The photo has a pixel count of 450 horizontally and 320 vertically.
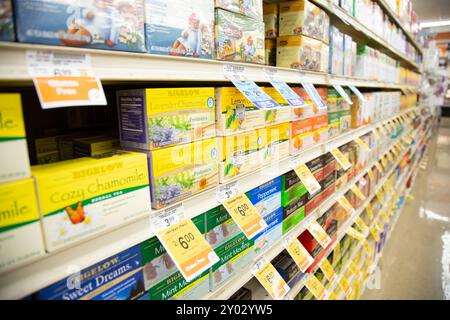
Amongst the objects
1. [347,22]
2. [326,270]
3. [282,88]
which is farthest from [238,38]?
[326,270]

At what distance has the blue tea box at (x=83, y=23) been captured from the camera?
0.49m

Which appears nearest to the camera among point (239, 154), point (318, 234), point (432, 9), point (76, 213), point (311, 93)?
point (76, 213)

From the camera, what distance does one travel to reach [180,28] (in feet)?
2.42

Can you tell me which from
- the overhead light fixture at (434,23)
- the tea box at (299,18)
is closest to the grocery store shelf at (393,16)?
the tea box at (299,18)

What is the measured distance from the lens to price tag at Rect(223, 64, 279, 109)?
864 millimetres

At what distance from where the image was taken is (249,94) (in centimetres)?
87

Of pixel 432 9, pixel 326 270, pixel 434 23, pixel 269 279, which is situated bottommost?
pixel 326 270

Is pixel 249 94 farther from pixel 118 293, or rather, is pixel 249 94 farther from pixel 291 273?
pixel 291 273

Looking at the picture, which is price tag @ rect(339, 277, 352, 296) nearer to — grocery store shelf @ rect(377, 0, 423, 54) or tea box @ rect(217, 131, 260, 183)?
tea box @ rect(217, 131, 260, 183)

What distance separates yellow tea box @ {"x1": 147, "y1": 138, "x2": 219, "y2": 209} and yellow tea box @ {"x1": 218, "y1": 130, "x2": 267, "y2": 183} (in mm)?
30

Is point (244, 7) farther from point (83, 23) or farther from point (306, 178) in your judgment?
point (306, 178)


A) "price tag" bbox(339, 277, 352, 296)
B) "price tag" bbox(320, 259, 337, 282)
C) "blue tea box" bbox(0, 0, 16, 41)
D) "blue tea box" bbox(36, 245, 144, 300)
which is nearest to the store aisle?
"price tag" bbox(339, 277, 352, 296)

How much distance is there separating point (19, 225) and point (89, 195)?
126 millimetres

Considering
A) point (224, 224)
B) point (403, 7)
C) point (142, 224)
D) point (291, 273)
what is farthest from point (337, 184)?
point (403, 7)
